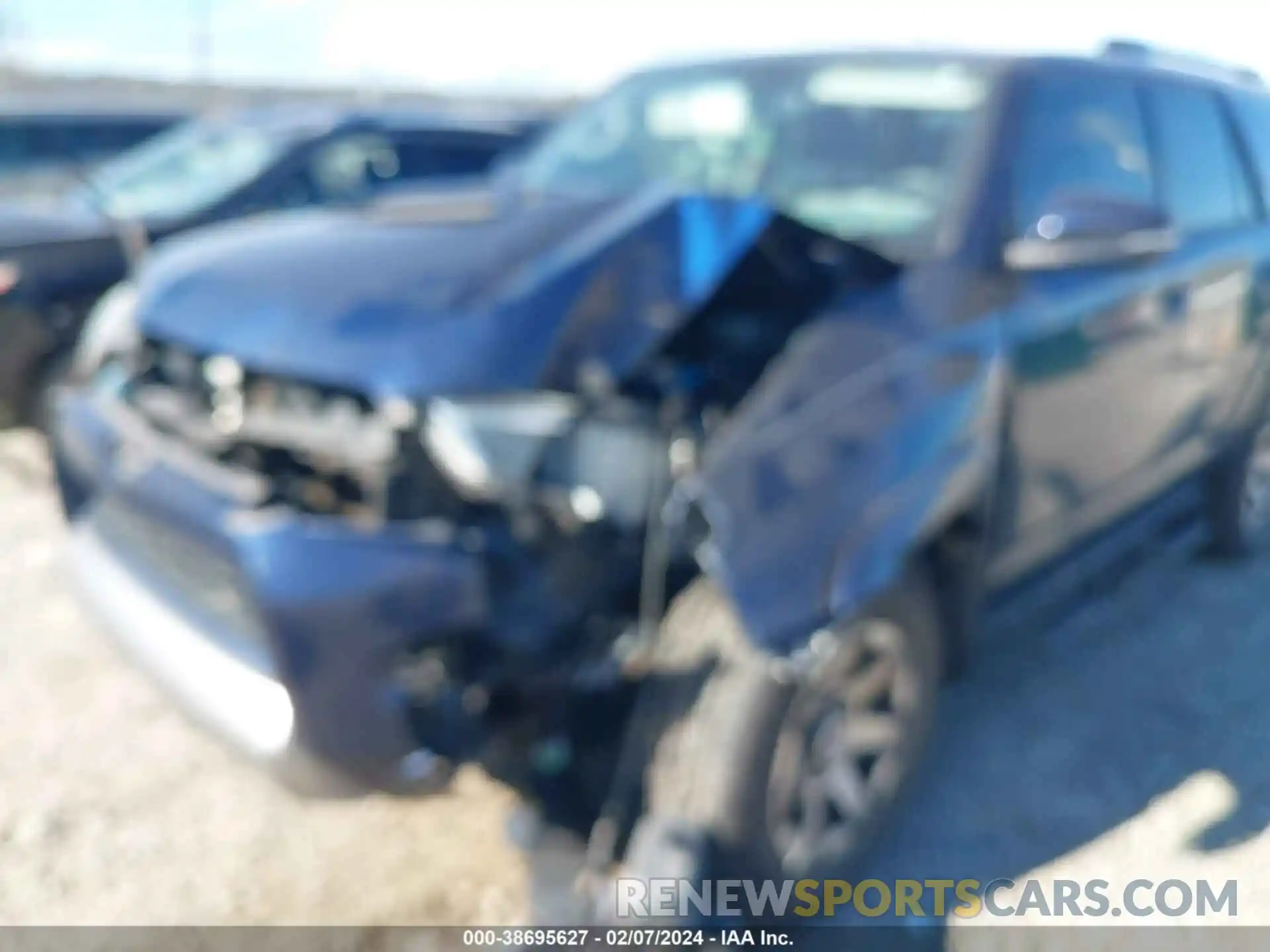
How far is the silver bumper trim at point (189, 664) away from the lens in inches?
80.1

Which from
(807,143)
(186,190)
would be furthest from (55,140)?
(807,143)

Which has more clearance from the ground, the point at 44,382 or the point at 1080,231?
the point at 1080,231

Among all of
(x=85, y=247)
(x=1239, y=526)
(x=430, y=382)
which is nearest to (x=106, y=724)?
(x=430, y=382)

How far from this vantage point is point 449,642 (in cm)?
199

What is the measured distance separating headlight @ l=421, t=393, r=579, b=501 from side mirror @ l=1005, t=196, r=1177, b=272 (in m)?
1.31

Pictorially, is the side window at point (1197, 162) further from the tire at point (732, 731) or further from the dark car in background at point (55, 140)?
the dark car in background at point (55, 140)

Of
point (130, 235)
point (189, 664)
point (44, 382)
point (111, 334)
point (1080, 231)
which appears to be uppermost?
point (1080, 231)

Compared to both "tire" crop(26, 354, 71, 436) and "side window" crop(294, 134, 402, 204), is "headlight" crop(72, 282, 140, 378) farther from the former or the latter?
"side window" crop(294, 134, 402, 204)

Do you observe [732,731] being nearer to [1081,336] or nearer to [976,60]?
[1081,336]

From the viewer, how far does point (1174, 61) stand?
13.2 ft

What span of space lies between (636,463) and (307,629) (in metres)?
0.65

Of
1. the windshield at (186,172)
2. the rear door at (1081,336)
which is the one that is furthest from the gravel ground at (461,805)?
the windshield at (186,172)

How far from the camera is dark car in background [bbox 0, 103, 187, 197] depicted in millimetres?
8016

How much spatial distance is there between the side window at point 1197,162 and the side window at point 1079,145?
140 mm
